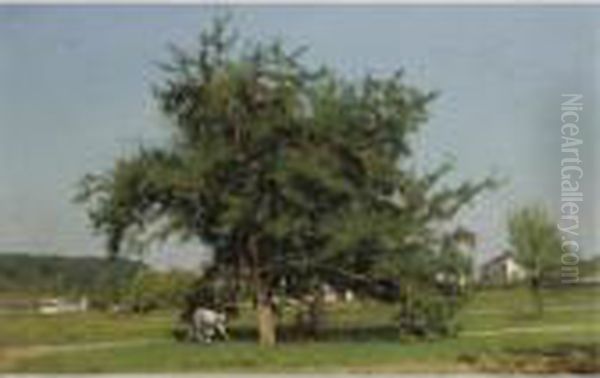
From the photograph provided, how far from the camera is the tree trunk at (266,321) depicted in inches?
157

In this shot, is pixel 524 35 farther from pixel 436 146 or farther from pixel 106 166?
pixel 106 166

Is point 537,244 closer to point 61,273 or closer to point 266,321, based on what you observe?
point 266,321

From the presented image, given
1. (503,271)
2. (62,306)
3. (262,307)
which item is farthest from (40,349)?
(503,271)

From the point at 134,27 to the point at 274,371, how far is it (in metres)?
0.86

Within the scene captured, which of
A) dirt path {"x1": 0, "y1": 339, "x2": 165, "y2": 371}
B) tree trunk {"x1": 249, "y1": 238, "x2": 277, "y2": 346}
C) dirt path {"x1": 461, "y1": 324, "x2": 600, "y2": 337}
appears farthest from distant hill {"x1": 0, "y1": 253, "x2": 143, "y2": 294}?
dirt path {"x1": 461, "y1": 324, "x2": 600, "y2": 337}

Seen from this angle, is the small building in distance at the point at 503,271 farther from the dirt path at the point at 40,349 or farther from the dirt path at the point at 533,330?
the dirt path at the point at 40,349

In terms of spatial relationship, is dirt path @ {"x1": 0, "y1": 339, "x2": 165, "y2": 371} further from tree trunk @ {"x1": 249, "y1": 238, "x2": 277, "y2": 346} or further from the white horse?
tree trunk @ {"x1": 249, "y1": 238, "x2": 277, "y2": 346}

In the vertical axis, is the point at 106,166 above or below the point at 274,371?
above

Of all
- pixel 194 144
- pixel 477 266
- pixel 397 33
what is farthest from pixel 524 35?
pixel 194 144

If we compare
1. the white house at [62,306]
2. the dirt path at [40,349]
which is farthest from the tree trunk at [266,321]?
the white house at [62,306]

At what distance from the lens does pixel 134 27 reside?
3.95 meters

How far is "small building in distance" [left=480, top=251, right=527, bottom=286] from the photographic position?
12.9 ft

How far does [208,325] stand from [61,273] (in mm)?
360

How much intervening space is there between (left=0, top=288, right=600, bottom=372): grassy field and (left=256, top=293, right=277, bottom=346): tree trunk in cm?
2
